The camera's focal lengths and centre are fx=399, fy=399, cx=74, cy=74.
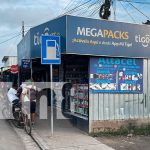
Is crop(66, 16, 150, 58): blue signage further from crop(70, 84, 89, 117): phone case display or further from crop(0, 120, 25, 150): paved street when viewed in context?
crop(0, 120, 25, 150): paved street

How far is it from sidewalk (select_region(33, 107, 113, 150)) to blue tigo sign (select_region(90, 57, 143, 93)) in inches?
66.2

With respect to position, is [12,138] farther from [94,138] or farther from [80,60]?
[80,60]

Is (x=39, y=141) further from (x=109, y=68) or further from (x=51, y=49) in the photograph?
(x=109, y=68)

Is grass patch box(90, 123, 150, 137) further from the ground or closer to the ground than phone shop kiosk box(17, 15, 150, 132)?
closer to the ground

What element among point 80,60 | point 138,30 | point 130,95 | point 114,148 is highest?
point 138,30

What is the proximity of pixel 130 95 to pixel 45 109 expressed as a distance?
7.20m

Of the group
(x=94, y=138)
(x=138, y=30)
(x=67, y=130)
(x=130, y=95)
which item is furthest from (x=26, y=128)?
(x=138, y=30)

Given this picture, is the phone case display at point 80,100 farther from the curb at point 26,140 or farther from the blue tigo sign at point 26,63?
the blue tigo sign at point 26,63

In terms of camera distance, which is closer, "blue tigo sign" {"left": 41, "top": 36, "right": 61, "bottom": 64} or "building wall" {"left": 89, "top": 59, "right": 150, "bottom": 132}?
"blue tigo sign" {"left": 41, "top": 36, "right": 61, "bottom": 64}

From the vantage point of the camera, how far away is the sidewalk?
36.4 ft

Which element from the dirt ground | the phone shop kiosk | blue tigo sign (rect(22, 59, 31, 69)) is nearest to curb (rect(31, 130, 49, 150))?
the phone shop kiosk

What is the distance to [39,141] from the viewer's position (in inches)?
468

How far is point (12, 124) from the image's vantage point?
16312 mm

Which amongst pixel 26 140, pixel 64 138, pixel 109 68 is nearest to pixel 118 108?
pixel 109 68
